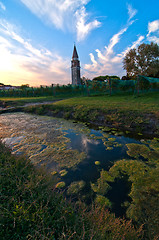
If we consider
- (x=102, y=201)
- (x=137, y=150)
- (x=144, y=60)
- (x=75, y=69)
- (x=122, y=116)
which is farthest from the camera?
(x=75, y=69)

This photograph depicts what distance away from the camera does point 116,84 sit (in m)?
15.6

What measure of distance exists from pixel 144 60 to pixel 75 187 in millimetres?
35365

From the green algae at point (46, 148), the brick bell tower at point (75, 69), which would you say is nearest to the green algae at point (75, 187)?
the green algae at point (46, 148)

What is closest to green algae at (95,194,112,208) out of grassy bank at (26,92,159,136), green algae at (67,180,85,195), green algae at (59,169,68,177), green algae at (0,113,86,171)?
green algae at (67,180,85,195)

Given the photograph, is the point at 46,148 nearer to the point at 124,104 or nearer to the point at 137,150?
the point at 137,150

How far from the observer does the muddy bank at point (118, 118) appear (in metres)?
5.59

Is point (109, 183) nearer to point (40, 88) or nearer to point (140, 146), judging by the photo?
point (140, 146)

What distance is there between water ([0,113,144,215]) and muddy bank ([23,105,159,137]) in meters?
1.17

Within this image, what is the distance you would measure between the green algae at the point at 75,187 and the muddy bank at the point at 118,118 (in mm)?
Result: 4147

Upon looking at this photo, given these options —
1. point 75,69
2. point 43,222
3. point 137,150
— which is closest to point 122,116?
point 137,150

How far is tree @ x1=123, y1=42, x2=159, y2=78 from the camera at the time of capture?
27.2 metres

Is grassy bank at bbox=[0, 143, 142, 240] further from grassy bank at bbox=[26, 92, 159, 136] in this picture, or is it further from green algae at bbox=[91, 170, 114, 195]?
grassy bank at bbox=[26, 92, 159, 136]

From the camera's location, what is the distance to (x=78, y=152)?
4141 millimetres

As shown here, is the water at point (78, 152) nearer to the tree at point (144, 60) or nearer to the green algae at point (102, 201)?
the green algae at point (102, 201)
